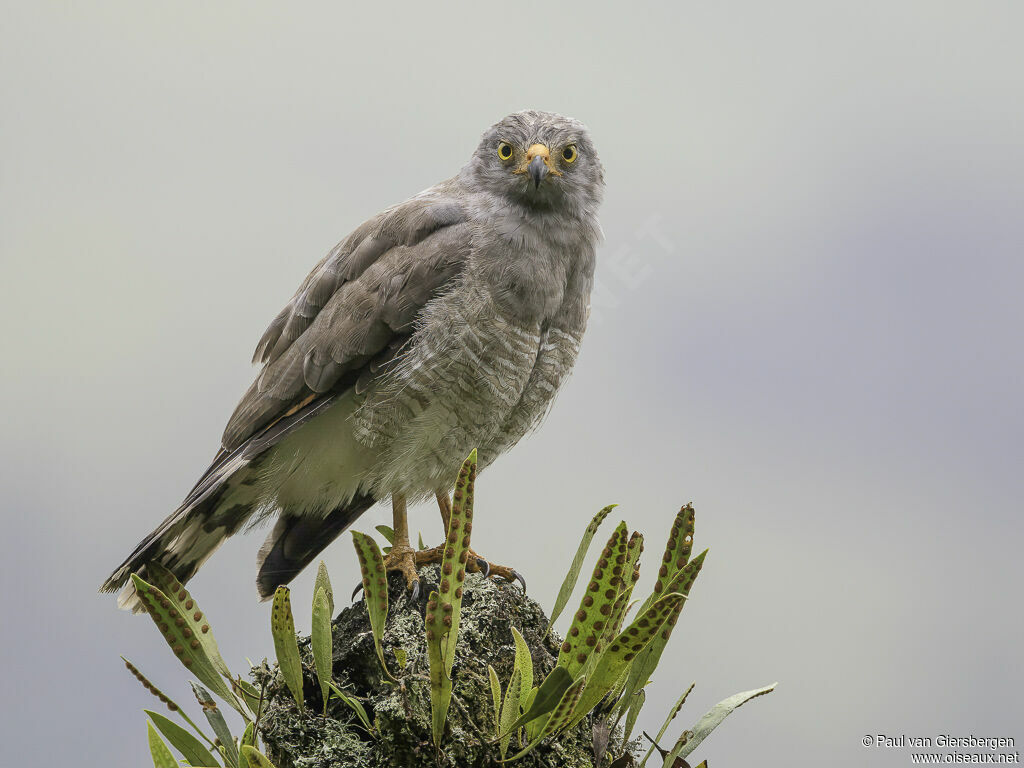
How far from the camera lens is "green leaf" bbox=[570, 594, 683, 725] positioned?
2.12 m

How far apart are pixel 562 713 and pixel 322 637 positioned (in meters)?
0.65

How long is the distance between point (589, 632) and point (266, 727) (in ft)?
3.09

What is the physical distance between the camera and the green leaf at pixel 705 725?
7.73 ft

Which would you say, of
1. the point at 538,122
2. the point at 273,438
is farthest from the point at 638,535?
the point at 538,122

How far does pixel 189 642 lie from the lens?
2.50 metres

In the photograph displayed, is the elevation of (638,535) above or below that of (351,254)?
below

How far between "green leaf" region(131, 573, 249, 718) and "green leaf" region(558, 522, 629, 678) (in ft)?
3.14

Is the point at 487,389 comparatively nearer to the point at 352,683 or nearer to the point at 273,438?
the point at 273,438

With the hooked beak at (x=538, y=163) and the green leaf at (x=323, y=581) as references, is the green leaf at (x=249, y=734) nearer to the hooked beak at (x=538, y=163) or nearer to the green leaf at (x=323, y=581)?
the green leaf at (x=323, y=581)

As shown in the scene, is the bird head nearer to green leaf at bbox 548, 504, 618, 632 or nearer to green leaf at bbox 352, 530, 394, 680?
green leaf at bbox 548, 504, 618, 632

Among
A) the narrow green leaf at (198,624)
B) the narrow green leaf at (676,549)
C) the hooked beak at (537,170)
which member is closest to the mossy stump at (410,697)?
the narrow green leaf at (198,624)

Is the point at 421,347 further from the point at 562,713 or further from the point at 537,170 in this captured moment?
the point at 562,713

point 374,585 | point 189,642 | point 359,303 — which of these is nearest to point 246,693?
point 189,642

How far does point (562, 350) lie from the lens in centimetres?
323
